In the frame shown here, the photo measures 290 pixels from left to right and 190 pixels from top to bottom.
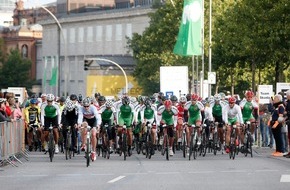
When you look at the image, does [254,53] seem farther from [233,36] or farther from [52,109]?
[52,109]

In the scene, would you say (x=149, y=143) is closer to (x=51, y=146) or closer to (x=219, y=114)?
(x=219, y=114)

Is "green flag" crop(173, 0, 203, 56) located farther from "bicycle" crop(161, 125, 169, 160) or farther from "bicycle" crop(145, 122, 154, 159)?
"bicycle" crop(161, 125, 169, 160)

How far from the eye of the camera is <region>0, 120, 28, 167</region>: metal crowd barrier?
3675 centimetres

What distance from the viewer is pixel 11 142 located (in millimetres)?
38906

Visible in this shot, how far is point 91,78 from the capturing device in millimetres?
145875

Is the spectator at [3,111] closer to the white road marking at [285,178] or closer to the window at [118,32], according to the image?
the white road marking at [285,178]

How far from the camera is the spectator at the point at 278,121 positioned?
42.0 metres

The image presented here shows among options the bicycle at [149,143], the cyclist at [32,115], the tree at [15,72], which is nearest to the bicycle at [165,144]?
the bicycle at [149,143]

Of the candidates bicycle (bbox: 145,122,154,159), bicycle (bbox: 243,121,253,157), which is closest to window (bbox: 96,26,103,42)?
bicycle (bbox: 145,122,154,159)

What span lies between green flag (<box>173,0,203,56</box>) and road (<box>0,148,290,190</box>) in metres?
24.9

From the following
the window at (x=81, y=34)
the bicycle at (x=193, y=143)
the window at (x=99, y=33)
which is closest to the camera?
the bicycle at (x=193, y=143)

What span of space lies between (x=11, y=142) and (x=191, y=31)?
1146 inches

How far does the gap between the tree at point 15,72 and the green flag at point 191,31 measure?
112778mm

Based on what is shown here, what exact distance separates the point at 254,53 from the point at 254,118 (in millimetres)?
18892
